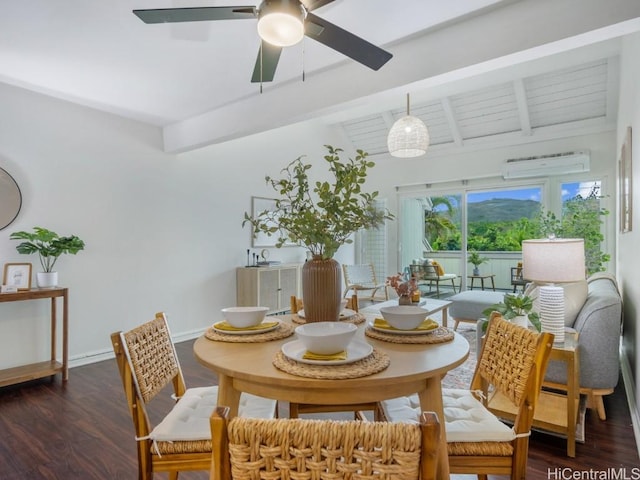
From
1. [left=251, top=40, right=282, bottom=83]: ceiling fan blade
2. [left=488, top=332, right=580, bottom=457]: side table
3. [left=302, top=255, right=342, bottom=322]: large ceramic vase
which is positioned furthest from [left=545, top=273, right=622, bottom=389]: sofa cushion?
[left=251, top=40, right=282, bottom=83]: ceiling fan blade

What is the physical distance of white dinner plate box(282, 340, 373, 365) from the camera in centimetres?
114

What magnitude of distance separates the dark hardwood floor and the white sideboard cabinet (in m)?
1.86

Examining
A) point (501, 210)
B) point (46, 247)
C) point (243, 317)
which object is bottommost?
point (243, 317)

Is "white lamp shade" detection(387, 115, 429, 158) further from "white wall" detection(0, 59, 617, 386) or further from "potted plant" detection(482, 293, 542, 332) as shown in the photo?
"potted plant" detection(482, 293, 542, 332)

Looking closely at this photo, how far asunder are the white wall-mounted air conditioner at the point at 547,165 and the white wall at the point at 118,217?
3800mm

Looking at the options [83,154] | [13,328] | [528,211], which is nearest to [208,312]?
[13,328]

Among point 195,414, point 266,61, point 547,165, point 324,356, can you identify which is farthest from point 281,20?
point 547,165

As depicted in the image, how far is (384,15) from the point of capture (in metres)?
2.29

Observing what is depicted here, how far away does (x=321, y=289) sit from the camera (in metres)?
1.53

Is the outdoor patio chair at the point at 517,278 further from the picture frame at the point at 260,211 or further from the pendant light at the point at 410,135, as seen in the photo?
the picture frame at the point at 260,211

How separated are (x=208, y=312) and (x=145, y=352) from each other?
345 centimetres

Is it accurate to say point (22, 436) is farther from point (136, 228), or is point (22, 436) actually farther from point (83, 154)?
point (83, 154)

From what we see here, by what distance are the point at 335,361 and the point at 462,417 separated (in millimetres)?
640

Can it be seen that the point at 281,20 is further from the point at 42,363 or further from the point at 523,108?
the point at 523,108
